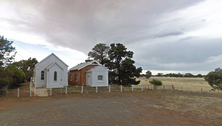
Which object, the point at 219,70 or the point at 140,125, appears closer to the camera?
the point at 140,125

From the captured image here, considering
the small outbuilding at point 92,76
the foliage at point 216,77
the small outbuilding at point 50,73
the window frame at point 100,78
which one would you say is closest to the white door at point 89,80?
the small outbuilding at point 92,76

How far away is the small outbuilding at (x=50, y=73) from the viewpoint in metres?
20.0

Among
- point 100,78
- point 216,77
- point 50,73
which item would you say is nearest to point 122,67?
point 100,78

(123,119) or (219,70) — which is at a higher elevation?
(219,70)

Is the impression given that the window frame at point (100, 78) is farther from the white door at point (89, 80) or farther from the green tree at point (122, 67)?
the green tree at point (122, 67)

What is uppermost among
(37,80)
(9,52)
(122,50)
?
(122,50)

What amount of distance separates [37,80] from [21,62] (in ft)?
98.6

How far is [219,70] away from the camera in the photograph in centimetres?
2264

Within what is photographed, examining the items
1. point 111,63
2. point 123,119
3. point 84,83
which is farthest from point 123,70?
point 123,119

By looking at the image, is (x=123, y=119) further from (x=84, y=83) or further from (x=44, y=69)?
(x=44, y=69)

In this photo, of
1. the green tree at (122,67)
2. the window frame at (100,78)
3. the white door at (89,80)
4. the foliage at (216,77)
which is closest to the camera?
the foliage at (216,77)

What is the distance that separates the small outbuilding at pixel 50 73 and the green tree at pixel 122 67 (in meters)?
11.2

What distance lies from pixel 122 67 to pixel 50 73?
47.6ft

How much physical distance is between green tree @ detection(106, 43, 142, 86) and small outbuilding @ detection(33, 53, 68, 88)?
11.2 metres
